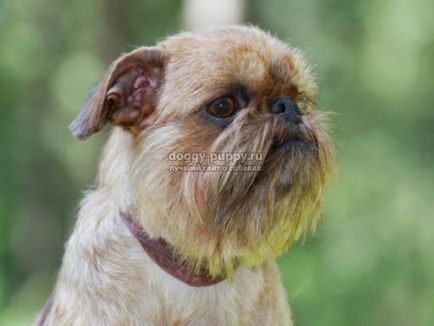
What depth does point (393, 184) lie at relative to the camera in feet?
35.5

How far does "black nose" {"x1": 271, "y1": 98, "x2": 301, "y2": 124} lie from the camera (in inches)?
177

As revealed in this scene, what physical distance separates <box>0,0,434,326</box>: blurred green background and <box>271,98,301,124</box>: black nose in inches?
82.1

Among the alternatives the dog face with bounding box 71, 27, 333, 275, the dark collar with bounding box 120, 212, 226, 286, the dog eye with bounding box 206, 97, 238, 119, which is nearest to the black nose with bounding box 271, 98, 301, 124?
the dog face with bounding box 71, 27, 333, 275

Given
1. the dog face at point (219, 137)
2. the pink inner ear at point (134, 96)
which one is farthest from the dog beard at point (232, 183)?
the pink inner ear at point (134, 96)

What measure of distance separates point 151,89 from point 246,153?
57cm

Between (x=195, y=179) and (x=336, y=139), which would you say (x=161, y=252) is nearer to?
(x=195, y=179)

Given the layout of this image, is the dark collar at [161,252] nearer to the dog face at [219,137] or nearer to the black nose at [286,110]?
the dog face at [219,137]

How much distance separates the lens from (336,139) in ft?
20.8

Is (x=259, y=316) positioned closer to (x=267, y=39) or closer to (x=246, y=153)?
(x=246, y=153)

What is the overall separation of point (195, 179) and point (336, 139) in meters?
2.06

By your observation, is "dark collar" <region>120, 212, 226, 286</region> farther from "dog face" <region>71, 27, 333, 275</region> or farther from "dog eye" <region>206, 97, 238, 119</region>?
"dog eye" <region>206, 97, 238, 119</region>

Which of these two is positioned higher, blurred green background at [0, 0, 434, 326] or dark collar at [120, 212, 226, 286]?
blurred green background at [0, 0, 434, 326]

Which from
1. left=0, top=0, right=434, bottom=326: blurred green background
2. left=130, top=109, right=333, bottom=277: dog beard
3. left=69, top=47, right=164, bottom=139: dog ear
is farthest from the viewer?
left=0, top=0, right=434, bottom=326: blurred green background

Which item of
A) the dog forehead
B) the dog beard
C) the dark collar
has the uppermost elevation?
the dog forehead
